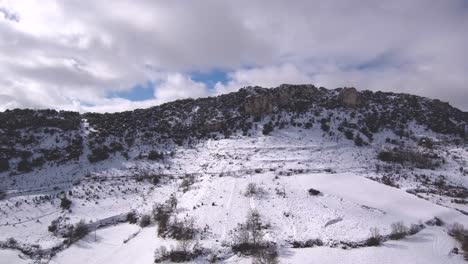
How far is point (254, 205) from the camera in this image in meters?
29.5

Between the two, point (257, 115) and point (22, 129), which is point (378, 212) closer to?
point (257, 115)

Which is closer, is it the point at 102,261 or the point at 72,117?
the point at 102,261

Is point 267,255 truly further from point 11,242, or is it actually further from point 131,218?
point 11,242

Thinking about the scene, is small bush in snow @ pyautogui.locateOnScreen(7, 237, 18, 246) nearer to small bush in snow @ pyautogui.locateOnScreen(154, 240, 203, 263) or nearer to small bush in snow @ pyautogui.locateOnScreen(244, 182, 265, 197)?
small bush in snow @ pyautogui.locateOnScreen(154, 240, 203, 263)

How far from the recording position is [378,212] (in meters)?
27.4

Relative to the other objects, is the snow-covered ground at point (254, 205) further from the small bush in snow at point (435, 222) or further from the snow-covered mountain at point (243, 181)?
the small bush in snow at point (435, 222)

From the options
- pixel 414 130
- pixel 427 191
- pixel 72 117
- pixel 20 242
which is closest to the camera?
pixel 20 242

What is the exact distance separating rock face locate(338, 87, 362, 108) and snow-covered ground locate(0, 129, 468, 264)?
51.8 feet

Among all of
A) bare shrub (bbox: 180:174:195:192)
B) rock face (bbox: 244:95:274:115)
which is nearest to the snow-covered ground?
bare shrub (bbox: 180:174:195:192)

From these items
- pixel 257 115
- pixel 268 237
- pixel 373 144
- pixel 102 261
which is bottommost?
pixel 102 261

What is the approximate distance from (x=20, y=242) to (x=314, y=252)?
74.6 feet

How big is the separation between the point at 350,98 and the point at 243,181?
33475mm

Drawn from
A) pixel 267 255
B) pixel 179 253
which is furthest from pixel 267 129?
pixel 267 255

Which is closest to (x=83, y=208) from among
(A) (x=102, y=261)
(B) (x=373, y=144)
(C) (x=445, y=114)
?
(A) (x=102, y=261)
